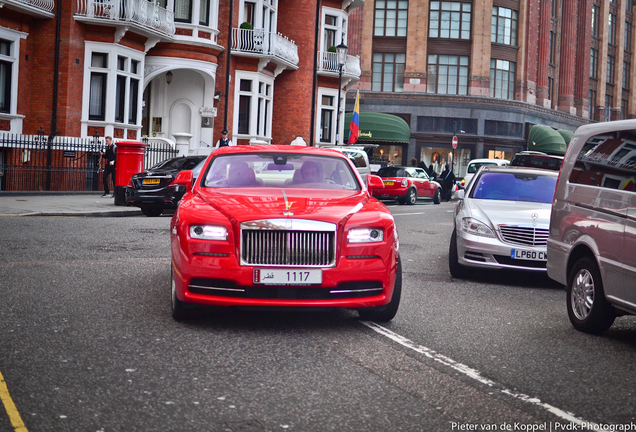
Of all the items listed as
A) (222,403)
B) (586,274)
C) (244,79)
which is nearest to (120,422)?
(222,403)

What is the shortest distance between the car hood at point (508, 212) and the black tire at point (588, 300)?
272cm

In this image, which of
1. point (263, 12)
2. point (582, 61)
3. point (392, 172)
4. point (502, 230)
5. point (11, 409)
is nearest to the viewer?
point (11, 409)

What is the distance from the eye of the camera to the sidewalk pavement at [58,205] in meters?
17.6

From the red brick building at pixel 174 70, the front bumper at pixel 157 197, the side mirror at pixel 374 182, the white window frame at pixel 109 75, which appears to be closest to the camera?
the side mirror at pixel 374 182

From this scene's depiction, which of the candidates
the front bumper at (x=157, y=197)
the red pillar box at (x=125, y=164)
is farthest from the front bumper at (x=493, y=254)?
the red pillar box at (x=125, y=164)

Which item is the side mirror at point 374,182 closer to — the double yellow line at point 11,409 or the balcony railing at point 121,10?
the double yellow line at point 11,409

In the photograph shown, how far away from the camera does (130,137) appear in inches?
1104

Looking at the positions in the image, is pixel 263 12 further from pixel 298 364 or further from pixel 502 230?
pixel 298 364

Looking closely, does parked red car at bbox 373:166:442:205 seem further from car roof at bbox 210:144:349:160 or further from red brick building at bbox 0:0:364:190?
car roof at bbox 210:144:349:160

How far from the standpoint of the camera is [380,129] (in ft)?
169

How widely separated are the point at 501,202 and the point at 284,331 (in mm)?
5317

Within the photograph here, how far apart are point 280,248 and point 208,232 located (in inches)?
23.4

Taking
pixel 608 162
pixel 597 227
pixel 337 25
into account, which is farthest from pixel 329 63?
pixel 597 227

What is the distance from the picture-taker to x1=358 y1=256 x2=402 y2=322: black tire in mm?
6953
